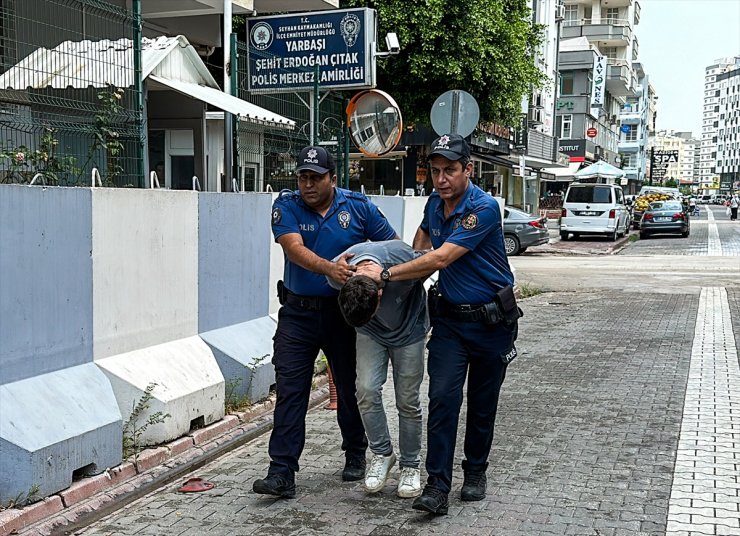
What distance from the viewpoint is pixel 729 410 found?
6.80m

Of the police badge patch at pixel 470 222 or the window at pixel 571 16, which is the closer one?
the police badge patch at pixel 470 222

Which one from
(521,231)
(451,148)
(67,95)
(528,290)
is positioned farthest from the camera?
(521,231)

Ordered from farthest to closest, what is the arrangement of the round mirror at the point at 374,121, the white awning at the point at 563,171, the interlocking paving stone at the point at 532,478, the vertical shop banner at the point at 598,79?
1. the vertical shop banner at the point at 598,79
2. the white awning at the point at 563,171
3. the round mirror at the point at 374,121
4. the interlocking paving stone at the point at 532,478

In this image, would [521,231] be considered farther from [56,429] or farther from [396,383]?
[56,429]

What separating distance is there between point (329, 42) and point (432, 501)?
7.99 m

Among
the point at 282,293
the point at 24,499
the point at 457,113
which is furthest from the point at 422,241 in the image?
the point at 457,113

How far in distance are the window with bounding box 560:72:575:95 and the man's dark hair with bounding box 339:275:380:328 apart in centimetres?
5960

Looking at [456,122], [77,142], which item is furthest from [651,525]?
[456,122]

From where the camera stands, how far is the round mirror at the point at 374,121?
10.1m

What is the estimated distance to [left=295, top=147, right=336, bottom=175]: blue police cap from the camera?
15.4 feet

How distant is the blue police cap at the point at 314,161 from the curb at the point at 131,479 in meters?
2.09

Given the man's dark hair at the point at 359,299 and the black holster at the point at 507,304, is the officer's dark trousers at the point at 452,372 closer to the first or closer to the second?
the black holster at the point at 507,304

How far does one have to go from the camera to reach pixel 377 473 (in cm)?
481

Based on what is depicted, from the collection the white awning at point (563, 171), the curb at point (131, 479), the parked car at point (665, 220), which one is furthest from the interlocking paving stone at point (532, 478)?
the white awning at point (563, 171)
